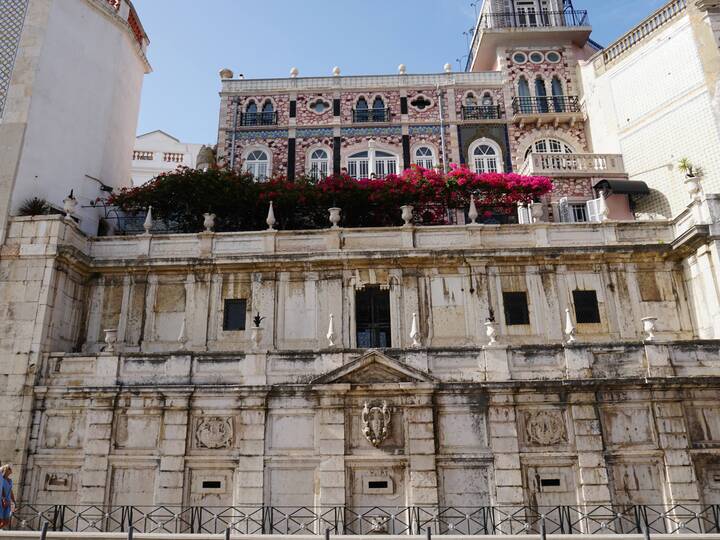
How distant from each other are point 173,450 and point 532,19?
27.8m

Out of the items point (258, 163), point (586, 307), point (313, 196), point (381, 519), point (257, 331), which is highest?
point (258, 163)

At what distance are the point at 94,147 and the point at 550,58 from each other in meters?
22.0

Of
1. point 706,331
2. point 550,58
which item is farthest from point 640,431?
point 550,58

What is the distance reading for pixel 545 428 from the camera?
1593 cm

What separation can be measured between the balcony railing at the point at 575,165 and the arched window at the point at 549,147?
Result: 2.68 m

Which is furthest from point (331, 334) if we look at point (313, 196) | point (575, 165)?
point (575, 165)

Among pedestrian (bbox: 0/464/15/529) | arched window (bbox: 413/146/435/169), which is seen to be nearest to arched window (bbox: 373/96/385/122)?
arched window (bbox: 413/146/435/169)

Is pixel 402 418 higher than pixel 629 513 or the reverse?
higher

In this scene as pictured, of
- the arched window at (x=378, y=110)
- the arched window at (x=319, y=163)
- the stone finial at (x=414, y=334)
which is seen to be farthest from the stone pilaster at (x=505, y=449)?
the arched window at (x=378, y=110)

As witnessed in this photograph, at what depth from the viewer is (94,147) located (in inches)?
921

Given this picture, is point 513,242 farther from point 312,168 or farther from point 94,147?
point 94,147

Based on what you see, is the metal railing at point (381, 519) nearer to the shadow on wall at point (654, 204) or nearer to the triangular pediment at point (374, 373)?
the triangular pediment at point (374, 373)

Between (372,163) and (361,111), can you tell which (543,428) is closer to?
(372,163)

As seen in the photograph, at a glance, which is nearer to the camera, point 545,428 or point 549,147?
point 545,428
